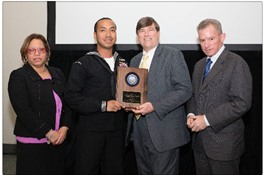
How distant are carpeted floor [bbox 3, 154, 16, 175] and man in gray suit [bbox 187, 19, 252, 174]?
116 inches

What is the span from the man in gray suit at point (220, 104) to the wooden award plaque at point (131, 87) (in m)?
0.54

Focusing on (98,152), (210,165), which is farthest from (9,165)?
(210,165)

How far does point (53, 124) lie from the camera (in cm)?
201

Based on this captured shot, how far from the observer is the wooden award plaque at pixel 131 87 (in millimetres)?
1834

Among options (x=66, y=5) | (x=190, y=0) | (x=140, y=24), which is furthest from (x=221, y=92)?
(x=66, y=5)

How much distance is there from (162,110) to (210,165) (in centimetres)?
68

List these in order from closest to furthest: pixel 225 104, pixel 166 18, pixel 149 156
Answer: pixel 225 104
pixel 149 156
pixel 166 18

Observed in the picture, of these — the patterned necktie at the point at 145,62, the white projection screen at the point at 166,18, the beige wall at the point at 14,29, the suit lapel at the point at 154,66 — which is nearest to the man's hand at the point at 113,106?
the suit lapel at the point at 154,66

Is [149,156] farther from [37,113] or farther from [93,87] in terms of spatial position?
[37,113]

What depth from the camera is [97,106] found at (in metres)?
1.85

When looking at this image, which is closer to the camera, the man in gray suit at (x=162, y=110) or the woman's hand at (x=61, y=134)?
the man in gray suit at (x=162, y=110)

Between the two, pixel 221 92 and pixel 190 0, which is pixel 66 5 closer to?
pixel 190 0

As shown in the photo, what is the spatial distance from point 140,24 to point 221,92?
40.4 inches

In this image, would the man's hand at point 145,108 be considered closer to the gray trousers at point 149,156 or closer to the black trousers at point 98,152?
the gray trousers at point 149,156
